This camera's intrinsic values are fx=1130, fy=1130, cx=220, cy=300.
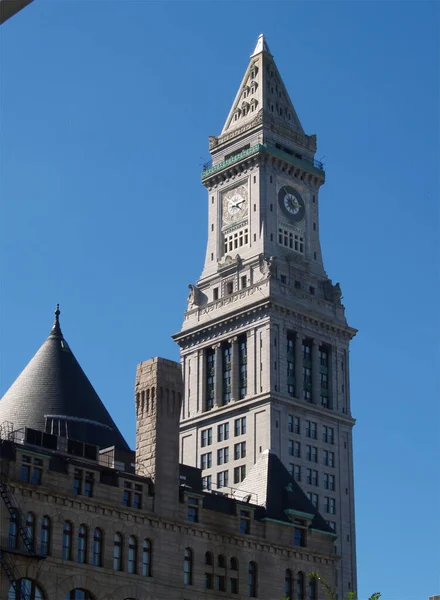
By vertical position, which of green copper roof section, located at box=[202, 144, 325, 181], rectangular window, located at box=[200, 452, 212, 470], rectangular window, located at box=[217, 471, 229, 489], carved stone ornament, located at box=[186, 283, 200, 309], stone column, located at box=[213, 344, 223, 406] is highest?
green copper roof section, located at box=[202, 144, 325, 181]

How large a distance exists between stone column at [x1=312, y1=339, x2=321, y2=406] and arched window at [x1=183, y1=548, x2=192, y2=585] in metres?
64.6

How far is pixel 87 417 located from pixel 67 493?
55.1 ft

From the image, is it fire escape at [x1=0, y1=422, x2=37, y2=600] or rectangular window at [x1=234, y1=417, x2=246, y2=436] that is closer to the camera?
fire escape at [x1=0, y1=422, x2=37, y2=600]

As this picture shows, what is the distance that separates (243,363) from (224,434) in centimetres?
878

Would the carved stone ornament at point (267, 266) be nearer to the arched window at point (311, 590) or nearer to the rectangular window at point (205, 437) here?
the rectangular window at point (205, 437)

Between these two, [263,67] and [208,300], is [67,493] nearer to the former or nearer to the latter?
[208,300]

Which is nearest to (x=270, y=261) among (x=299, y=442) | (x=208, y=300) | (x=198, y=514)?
(x=208, y=300)

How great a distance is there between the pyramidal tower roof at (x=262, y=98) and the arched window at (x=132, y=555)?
289 ft

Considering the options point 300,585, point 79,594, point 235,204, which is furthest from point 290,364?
point 79,594

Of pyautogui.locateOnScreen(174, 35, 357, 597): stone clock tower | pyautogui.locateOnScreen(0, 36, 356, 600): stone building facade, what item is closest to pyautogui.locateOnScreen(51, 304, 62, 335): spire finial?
pyautogui.locateOnScreen(0, 36, 356, 600): stone building facade

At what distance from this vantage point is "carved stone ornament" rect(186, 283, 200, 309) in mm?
142688

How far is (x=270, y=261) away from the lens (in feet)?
449

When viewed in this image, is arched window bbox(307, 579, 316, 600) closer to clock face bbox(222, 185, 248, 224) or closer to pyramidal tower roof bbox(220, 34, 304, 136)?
clock face bbox(222, 185, 248, 224)

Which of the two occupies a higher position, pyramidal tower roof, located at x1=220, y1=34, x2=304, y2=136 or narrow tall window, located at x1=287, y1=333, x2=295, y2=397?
pyramidal tower roof, located at x1=220, y1=34, x2=304, y2=136
